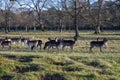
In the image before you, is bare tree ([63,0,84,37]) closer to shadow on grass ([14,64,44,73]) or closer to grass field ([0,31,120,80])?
grass field ([0,31,120,80])

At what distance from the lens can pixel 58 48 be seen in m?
31.3

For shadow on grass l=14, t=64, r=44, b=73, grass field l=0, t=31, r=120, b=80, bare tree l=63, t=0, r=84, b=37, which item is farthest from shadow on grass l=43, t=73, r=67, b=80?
bare tree l=63, t=0, r=84, b=37

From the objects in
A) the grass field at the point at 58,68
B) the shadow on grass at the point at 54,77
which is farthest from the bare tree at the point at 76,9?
the shadow on grass at the point at 54,77

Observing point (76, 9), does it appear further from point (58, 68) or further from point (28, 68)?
point (28, 68)

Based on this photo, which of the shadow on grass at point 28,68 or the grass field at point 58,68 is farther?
the shadow on grass at point 28,68

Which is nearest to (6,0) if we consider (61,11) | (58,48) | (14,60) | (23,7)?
(23,7)

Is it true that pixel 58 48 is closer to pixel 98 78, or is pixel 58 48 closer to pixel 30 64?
pixel 30 64

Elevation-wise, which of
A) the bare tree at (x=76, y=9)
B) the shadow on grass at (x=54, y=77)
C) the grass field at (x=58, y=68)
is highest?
the bare tree at (x=76, y=9)

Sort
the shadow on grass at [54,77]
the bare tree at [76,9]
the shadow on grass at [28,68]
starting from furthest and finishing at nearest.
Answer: the bare tree at [76,9]
the shadow on grass at [28,68]
the shadow on grass at [54,77]

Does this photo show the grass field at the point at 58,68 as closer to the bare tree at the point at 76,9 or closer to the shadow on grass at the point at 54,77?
the shadow on grass at the point at 54,77

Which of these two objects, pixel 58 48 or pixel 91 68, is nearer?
pixel 91 68

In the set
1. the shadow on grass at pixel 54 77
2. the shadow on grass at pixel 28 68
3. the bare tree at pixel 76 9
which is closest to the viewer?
the shadow on grass at pixel 54 77

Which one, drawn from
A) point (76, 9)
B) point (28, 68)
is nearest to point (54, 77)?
point (28, 68)

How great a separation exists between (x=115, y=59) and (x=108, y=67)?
2.46 metres
